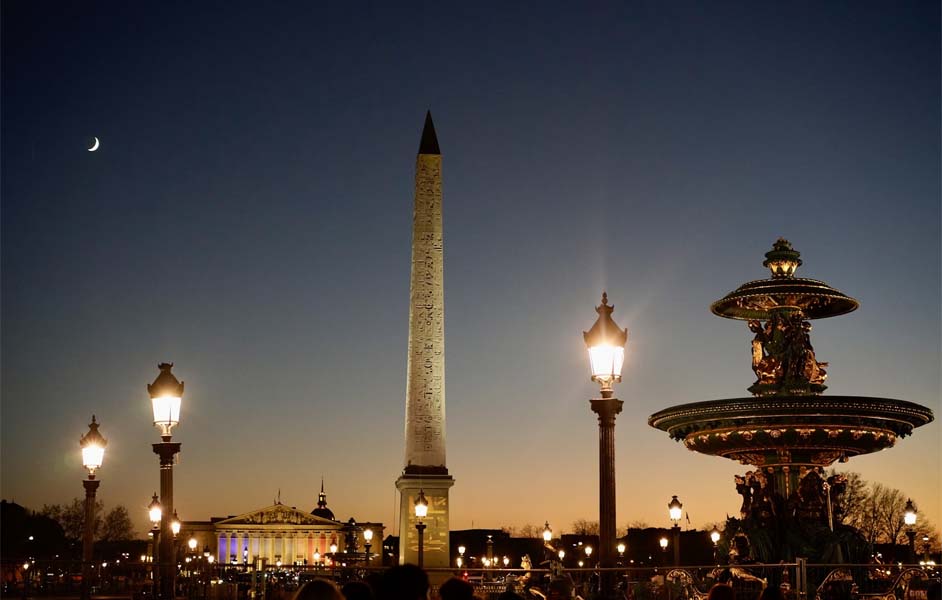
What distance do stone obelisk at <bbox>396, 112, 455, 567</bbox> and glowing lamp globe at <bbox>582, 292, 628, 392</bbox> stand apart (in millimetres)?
44768

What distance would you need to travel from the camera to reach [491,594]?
4484cm

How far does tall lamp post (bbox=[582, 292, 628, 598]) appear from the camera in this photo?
14.0m

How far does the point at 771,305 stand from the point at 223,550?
142 meters

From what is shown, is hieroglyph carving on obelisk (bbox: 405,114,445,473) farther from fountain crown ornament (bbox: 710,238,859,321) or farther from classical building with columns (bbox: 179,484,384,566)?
classical building with columns (bbox: 179,484,384,566)

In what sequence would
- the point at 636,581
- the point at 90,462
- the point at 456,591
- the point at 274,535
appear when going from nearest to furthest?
the point at 456,591 < the point at 636,581 < the point at 90,462 < the point at 274,535

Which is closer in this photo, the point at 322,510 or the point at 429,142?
the point at 429,142

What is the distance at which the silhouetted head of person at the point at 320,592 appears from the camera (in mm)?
7508

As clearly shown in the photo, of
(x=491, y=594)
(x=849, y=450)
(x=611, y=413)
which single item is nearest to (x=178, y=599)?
(x=611, y=413)

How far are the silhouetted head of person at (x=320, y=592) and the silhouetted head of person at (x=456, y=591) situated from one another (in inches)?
64.5

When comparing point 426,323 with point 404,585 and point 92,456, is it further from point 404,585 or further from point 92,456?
point 404,585

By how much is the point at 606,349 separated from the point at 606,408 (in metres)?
0.70

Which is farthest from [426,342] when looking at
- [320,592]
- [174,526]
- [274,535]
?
[274,535]

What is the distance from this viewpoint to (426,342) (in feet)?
196

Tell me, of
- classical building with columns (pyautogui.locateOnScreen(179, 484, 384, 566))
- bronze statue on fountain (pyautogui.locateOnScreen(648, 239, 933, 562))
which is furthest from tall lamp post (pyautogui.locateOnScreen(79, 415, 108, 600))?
classical building with columns (pyautogui.locateOnScreen(179, 484, 384, 566))
